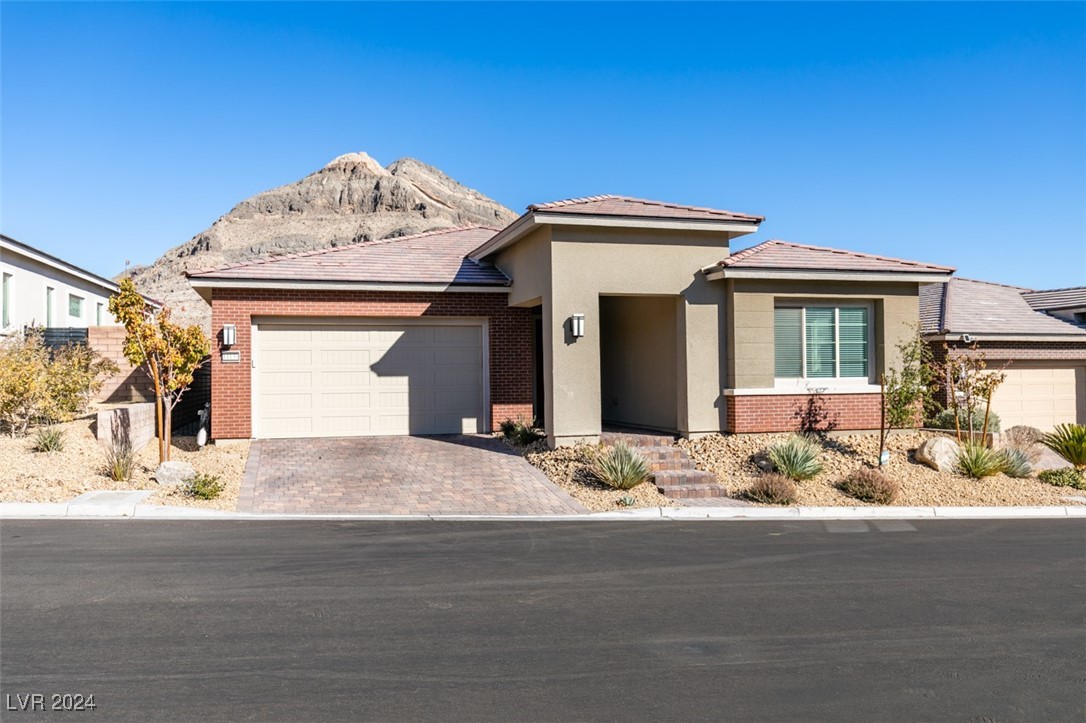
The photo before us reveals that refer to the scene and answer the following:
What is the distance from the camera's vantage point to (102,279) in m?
30.9

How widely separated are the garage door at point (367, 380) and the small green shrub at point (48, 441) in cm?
380

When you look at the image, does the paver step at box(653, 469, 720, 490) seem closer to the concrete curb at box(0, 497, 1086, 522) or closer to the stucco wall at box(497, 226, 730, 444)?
the concrete curb at box(0, 497, 1086, 522)

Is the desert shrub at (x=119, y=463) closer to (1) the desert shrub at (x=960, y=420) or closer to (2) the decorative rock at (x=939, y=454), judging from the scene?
(2) the decorative rock at (x=939, y=454)

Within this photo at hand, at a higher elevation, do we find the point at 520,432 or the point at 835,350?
the point at 835,350

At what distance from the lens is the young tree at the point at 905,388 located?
1493 cm

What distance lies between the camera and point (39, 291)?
25203 mm

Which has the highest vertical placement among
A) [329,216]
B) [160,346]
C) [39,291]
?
[329,216]

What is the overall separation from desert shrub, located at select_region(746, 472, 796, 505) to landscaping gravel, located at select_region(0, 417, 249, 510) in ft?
25.5

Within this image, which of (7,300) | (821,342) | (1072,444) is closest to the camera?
(1072,444)

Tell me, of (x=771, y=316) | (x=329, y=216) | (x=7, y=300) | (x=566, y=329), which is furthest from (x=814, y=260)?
(x=329, y=216)

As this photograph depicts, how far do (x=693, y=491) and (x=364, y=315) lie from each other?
7.87 meters

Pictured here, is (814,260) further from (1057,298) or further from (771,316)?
(1057,298)

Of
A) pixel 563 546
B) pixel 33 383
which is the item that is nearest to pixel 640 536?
pixel 563 546

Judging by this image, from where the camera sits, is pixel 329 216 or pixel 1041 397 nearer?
pixel 1041 397
